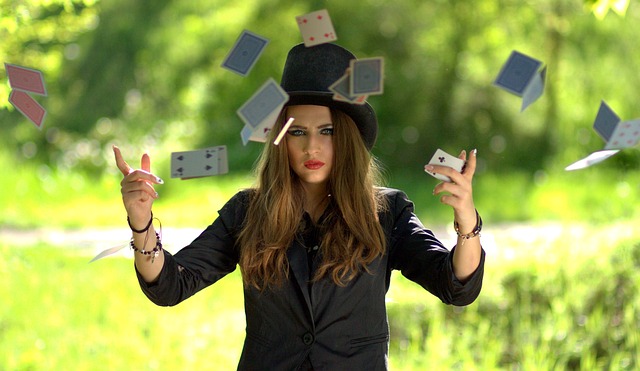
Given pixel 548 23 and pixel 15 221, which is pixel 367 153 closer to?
pixel 15 221

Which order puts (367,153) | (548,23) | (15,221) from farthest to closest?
(548,23) → (15,221) → (367,153)

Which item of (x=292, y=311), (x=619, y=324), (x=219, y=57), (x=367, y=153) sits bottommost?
(x=619, y=324)

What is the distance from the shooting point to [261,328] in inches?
89.6

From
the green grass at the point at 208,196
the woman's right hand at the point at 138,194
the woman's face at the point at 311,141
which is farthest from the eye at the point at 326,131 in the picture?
the green grass at the point at 208,196

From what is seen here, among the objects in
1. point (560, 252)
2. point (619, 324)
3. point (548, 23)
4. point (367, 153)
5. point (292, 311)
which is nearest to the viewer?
point (292, 311)

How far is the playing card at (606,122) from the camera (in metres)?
2.13

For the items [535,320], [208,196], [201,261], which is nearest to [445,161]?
[201,261]

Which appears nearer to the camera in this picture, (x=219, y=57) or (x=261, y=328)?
(x=261, y=328)

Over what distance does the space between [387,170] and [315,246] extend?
16.9 ft

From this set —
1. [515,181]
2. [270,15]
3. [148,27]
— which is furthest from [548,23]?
[148,27]

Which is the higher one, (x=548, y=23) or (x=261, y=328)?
(x=548, y=23)

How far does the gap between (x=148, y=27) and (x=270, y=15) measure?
1.90 meters

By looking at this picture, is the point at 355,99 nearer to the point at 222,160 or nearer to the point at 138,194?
the point at 222,160

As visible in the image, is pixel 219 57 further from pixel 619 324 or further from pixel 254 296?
pixel 254 296
